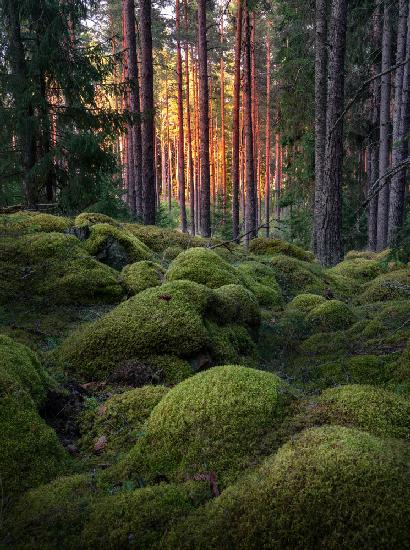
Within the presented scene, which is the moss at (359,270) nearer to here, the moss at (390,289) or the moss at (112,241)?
the moss at (390,289)

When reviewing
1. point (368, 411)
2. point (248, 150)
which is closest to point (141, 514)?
point (368, 411)

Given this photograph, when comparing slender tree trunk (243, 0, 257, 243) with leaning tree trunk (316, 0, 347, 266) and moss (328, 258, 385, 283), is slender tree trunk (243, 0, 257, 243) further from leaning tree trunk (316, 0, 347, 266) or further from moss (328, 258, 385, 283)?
leaning tree trunk (316, 0, 347, 266)

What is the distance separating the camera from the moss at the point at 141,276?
6824mm

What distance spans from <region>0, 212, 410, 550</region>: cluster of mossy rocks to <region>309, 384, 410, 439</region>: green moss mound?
1 centimetres

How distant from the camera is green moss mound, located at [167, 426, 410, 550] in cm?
186

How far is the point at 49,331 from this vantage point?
5.55 meters

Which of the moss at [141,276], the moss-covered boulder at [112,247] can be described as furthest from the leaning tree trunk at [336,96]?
the moss at [141,276]

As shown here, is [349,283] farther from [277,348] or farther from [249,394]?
[249,394]

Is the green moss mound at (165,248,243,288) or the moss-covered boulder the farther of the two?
the moss-covered boulder

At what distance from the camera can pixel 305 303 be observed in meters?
8.28

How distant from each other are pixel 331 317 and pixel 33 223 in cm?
540

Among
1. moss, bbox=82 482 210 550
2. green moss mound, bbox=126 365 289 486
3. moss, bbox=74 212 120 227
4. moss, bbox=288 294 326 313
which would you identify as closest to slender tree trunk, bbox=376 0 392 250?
moss, bbox=288 294 326 313

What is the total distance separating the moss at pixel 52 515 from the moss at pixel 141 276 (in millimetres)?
4358

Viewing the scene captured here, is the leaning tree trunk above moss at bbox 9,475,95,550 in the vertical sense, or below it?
above
